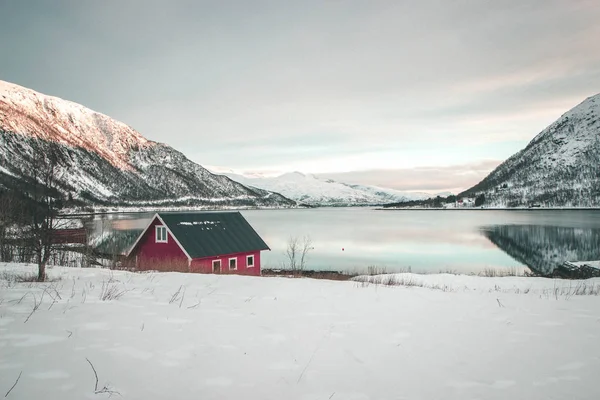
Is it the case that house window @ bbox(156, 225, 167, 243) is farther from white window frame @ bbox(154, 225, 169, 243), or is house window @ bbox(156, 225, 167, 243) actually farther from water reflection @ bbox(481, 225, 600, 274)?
water reflection @ bbox(481, 225, 600, 274)

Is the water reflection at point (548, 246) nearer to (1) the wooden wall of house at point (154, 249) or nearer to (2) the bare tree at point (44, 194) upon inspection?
(1) the wooden wall of house at point (154, 249)

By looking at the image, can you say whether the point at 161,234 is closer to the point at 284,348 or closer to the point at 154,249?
the point at 154,249

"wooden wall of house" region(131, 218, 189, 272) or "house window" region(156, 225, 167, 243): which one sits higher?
"house window" region(156, 225, 167, 243)

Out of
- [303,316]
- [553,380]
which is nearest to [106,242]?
[303,316]

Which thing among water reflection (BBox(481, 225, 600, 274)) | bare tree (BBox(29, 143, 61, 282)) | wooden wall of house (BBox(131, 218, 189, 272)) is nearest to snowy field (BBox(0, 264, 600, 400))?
bare tree (BBox(29, 143, 61, 282))

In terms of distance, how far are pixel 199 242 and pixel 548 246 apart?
53.7 meters

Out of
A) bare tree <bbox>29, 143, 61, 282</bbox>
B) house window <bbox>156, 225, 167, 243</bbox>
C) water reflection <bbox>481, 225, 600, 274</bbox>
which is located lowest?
water reflection <bbox>481, 225, 600, 274</bbox>

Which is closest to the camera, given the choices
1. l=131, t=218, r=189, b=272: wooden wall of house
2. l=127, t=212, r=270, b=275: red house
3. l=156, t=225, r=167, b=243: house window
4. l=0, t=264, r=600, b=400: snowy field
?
l=0, t=264, r=600, b=400: snowy field

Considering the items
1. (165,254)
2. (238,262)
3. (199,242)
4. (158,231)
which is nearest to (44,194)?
(199,242)

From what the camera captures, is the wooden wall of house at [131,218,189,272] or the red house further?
the wooden wall of house at [131,218,189,272]

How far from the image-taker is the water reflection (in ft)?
143

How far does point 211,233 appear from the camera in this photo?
27062 millimetres

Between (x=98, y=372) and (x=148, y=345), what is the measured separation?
87 centimetres

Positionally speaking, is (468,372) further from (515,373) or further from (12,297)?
(12,297)
